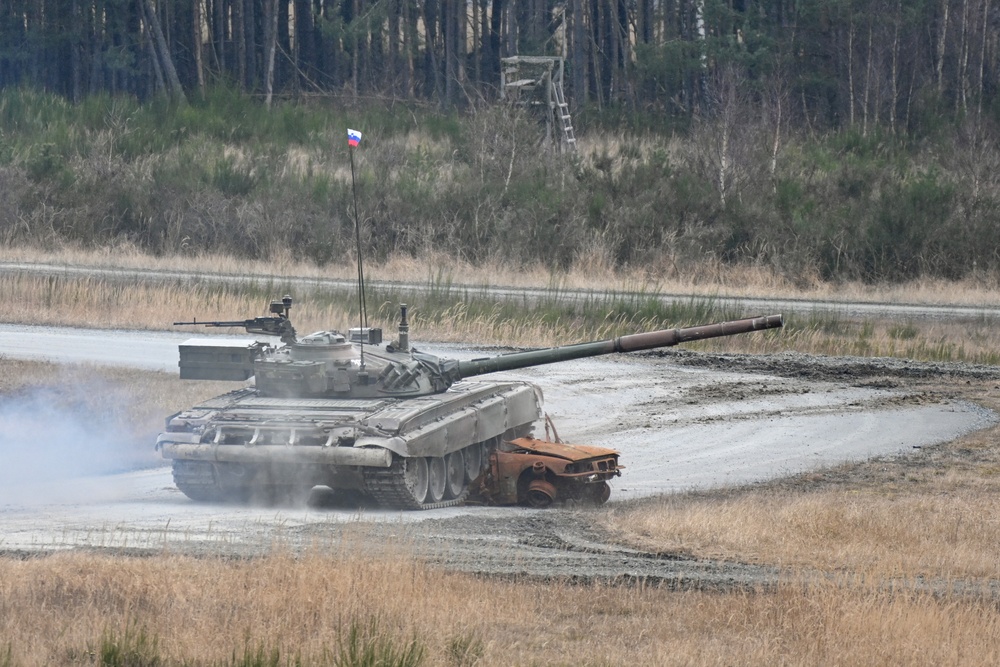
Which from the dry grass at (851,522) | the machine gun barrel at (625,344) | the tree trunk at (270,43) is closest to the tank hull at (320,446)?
the machine gun barrel at (625,344)

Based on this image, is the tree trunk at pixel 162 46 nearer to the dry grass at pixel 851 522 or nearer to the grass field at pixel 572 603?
the dry grass at pixel 851 522

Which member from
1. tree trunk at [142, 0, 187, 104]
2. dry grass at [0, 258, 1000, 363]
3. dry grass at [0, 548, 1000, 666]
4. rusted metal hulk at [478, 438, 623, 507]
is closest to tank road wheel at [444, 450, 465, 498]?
rusted metal hulk at [478, 438, 623, 507]

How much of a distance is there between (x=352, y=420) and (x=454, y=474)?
1523 mm

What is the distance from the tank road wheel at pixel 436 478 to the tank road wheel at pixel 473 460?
69cm

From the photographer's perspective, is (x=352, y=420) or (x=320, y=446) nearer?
(x=320, y=446)

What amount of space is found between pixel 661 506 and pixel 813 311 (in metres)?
12.6

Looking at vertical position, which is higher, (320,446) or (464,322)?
(320,446)

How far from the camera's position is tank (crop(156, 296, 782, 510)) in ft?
39.8

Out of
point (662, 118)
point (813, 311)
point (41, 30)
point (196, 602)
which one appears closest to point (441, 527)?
point (196, 602)

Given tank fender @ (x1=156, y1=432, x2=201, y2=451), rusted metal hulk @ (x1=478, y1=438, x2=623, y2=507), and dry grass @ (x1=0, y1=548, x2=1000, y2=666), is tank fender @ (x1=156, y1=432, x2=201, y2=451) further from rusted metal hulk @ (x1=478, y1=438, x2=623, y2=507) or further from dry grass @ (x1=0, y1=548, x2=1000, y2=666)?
dry grass @ (x1=0, y1=548, x2=1000, y2=666)

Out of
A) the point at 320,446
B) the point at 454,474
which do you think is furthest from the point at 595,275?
the point at 320,446

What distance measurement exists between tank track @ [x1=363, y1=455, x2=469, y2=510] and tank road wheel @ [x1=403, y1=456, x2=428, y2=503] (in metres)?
0.04

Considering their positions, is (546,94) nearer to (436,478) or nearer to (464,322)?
(464,322)

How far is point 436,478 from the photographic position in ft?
42.2
